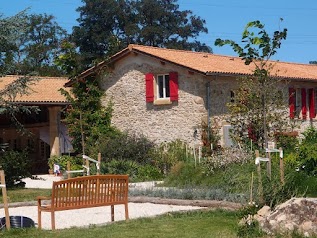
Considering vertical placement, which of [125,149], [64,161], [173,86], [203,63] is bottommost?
[64,161]

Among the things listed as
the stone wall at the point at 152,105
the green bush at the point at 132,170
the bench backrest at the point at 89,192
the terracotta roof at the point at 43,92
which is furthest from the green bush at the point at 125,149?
the bench backrest at the point at 89,192

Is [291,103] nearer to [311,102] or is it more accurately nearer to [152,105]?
[311,102]

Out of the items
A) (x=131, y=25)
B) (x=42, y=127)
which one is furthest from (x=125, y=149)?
(x=131, y=25)

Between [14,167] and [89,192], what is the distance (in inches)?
406

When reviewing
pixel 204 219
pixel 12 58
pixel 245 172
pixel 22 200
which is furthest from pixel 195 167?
pixel 204 219

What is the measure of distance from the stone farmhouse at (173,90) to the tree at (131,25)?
2623 cm

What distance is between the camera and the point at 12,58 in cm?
1550

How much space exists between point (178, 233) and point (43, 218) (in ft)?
14.3

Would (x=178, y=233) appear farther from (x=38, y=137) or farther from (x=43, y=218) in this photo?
(x=38, y=137)

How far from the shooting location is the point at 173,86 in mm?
24844

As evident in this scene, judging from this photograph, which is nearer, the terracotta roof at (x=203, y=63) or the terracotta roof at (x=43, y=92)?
the terracotta roof at (x=203, y=63)

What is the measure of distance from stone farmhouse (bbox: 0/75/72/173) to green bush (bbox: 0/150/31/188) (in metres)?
5.77

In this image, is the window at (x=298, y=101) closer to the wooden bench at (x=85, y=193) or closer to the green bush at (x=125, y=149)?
the green bush at (x=125, y=149)

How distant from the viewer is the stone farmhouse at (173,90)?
24281 mm
